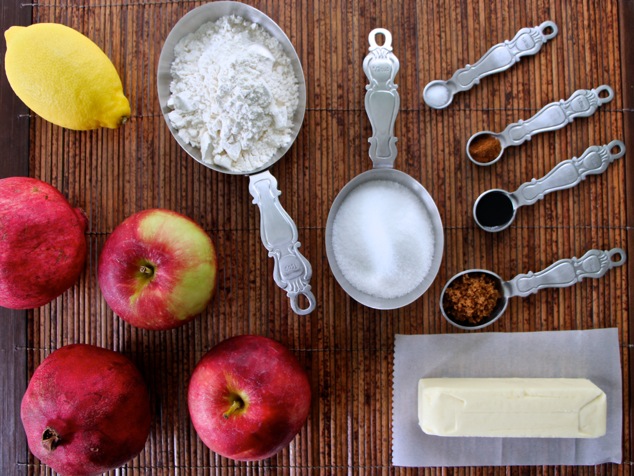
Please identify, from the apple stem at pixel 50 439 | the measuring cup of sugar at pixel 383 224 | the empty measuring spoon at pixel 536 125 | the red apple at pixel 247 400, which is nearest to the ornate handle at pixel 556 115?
the empty measuring spoon at pixel 536 125

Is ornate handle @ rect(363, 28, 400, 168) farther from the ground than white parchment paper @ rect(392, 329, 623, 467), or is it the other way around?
ornate handle @ rect(363, 28, 400, 168)

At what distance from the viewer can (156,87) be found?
825 millimetres

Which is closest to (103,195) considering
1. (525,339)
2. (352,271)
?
(352,271)

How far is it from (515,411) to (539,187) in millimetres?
348

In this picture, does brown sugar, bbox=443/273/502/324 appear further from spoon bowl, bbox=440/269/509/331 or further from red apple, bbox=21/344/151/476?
red apple, bbox=21/344/151/476

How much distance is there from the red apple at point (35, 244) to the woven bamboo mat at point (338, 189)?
0.27 ft

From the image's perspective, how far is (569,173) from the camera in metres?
0.81

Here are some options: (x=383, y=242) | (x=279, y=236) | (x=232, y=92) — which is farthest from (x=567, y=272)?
(x=232, y=92)

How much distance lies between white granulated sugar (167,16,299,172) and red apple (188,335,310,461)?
28 centimetres

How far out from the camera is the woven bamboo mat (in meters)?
0.81

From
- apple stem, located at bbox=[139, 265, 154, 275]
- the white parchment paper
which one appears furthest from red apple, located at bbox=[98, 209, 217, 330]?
the white parchment paper

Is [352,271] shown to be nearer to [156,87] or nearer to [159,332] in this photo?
[159,332]

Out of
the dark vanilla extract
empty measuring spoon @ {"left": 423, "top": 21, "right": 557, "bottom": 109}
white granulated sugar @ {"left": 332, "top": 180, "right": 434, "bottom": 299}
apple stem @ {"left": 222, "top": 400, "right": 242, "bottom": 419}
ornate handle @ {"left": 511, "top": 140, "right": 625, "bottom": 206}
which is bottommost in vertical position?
apple stem @ {"left": 222, "top": 400, "right": 242, "bottom": 419}

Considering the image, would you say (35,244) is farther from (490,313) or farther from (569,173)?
(569,173)
